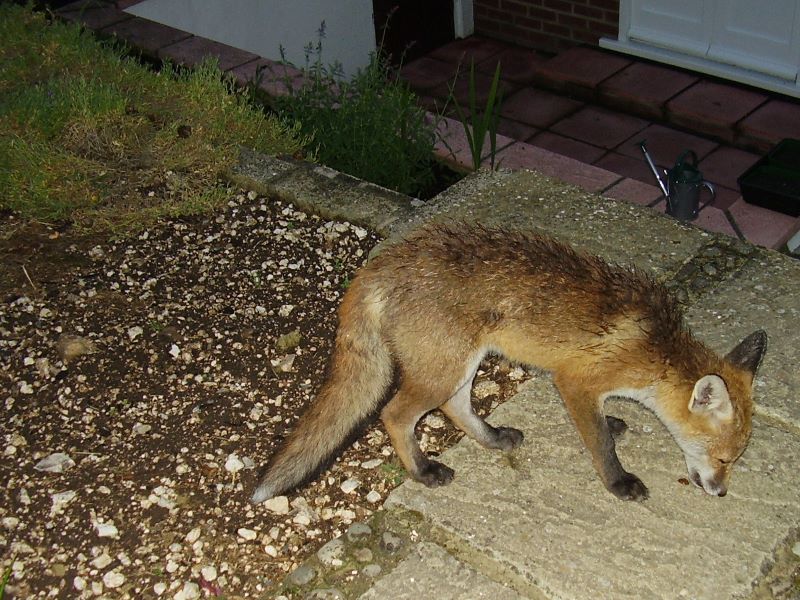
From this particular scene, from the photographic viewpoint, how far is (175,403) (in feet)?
12.7

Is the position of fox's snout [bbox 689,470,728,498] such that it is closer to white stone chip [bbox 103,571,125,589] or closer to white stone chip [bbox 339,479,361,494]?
white stone chip [bbox 339,479,361,494]

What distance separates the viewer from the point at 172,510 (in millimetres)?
3420

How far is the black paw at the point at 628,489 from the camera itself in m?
3.32

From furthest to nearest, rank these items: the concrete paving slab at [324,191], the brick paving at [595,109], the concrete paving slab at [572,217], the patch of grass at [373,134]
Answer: the brick paving at [595,109] < the patch of grass at [373,134] < the concrete paving slab at [324,191] < the concrete paving slab at [572,217]

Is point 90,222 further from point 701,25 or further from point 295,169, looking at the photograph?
point 701,25

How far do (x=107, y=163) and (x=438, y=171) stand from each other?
201cm

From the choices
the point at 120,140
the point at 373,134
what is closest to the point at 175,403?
the point at 120,140

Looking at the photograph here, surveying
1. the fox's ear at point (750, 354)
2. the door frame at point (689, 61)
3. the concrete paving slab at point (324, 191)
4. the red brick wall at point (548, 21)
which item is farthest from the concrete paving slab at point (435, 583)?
the red brick wall at point (548, 21)

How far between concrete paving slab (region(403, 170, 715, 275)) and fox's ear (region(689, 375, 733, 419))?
3.65ft

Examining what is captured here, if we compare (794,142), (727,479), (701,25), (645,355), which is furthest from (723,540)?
(701,25)

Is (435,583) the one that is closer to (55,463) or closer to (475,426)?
(475,426)

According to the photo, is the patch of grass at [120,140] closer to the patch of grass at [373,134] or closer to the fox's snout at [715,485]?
the patch of grass at [373,134]

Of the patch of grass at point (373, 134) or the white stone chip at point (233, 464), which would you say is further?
the patch of grass at point (373, 134)

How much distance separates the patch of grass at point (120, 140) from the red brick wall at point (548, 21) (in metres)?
3.63
